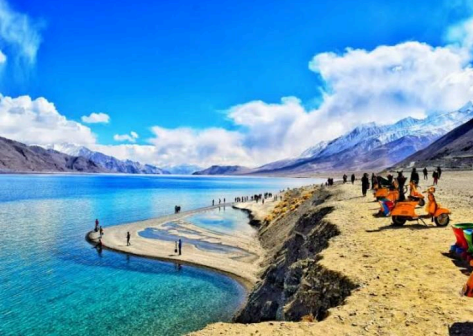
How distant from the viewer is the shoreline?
40438mm

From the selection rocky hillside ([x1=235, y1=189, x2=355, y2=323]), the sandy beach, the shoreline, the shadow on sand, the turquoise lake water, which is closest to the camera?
the shadow on sand

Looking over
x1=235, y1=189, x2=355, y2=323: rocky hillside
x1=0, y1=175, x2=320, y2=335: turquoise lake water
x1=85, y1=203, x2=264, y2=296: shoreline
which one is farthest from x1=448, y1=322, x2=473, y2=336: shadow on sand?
x1=85, y1=203, x2=264, y2=296: shoreline

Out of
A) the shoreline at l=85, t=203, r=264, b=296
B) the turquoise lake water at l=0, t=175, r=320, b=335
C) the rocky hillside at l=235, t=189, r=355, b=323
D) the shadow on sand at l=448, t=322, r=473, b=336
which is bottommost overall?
the turquoise lake water at l=0, t=175, r=320, b=335

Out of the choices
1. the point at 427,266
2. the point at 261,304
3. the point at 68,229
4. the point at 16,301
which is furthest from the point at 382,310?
the point at 68,229

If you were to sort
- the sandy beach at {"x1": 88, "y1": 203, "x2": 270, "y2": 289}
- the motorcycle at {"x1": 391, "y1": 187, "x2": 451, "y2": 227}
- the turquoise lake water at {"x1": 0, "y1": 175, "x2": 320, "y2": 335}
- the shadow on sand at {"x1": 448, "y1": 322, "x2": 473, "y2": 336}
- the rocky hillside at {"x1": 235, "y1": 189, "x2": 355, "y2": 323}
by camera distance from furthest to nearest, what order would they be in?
the sandy beach at {"x1": 88, "y1": 203, "x2": 270, "y2": 289}
the turquoise lake water at {"x1": 0, "y1": 175, "x2": 320, "y2": 335}
the motorcycle at {"x1": 391, "y1": 187, "x2": 451, "y2": 227}
the rocky hillside at {"x1": 235, "y1": 189, "x2": 355, "y2": 323}
the shadow on sand at {"x1": 448, "y1": 322, "x2": 473, "y2": 336}

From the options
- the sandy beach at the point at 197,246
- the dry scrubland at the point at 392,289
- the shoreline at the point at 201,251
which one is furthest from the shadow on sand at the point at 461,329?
the sandy beach at the point at 197,246

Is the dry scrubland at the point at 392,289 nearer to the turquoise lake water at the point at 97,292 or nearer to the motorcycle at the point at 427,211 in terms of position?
the motorcycle at the point at 427,211

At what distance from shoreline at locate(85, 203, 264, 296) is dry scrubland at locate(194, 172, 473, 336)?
1942 cm

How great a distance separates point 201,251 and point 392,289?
39818 mm

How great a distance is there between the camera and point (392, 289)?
12562 millimetres

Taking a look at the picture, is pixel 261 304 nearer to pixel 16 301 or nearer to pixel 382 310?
pixel 382 310

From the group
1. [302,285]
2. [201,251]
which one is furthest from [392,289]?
[201,251]

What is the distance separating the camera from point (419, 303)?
1124 centimetres

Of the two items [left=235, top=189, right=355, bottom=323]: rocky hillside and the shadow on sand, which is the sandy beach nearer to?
[left=235, top=189, right=355, bottom=323]: rocky hillside
